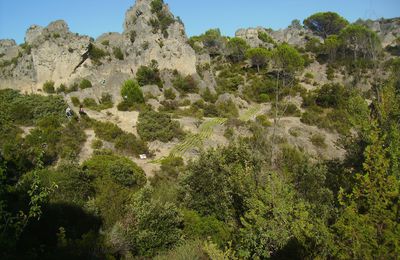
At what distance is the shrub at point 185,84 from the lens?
45.1 meters

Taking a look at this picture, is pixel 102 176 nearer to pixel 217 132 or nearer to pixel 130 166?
pixel 130 166

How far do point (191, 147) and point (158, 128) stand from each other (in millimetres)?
4079

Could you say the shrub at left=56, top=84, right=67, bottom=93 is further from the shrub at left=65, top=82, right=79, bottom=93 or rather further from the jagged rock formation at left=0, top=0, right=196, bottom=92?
the jagged rock formation at left=0, top=0, right=196, bottom=92

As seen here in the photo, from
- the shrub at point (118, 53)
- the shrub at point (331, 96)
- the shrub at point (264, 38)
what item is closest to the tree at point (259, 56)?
the shrub at point (264, 38)

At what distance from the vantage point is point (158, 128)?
3219 cm

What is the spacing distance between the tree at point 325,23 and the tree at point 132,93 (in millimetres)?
57588

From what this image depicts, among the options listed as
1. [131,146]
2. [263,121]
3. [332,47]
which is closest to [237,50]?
[332,47]

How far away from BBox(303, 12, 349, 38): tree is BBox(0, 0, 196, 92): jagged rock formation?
4573 cm

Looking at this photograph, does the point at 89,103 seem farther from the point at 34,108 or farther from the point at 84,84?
the point at 34,108

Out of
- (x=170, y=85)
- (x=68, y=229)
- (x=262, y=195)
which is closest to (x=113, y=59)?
(x=170, y=85)

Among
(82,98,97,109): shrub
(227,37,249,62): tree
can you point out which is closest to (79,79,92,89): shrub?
(82,98,97,109): shrub

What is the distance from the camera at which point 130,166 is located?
2259 centimetres

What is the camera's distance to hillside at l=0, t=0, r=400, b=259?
25.6 ft

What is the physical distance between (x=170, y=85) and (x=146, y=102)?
5797 mm
